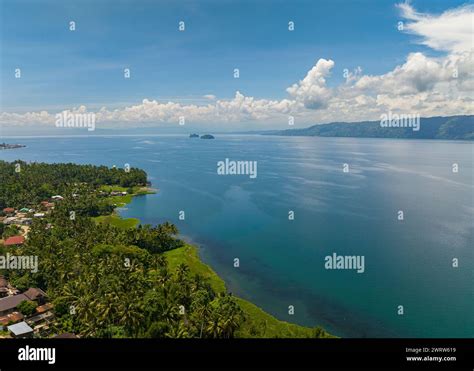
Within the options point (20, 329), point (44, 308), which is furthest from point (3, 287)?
point (20, 329)

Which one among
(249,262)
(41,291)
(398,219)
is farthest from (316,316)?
(398,219)

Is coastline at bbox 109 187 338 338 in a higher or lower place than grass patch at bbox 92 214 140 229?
lower

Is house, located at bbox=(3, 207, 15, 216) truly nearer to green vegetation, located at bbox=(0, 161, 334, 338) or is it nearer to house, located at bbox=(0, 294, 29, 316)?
green vegetation, located at bbox=(0, 161, 334, 338)

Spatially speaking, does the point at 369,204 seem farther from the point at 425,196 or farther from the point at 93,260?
the point at 93,260

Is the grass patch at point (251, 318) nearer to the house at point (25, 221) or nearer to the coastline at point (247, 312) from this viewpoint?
the coastline at point (247, 312)

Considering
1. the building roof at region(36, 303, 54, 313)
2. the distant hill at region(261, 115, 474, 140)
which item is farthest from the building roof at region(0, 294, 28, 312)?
the distant hill at region(261, 115, 474, 140)
